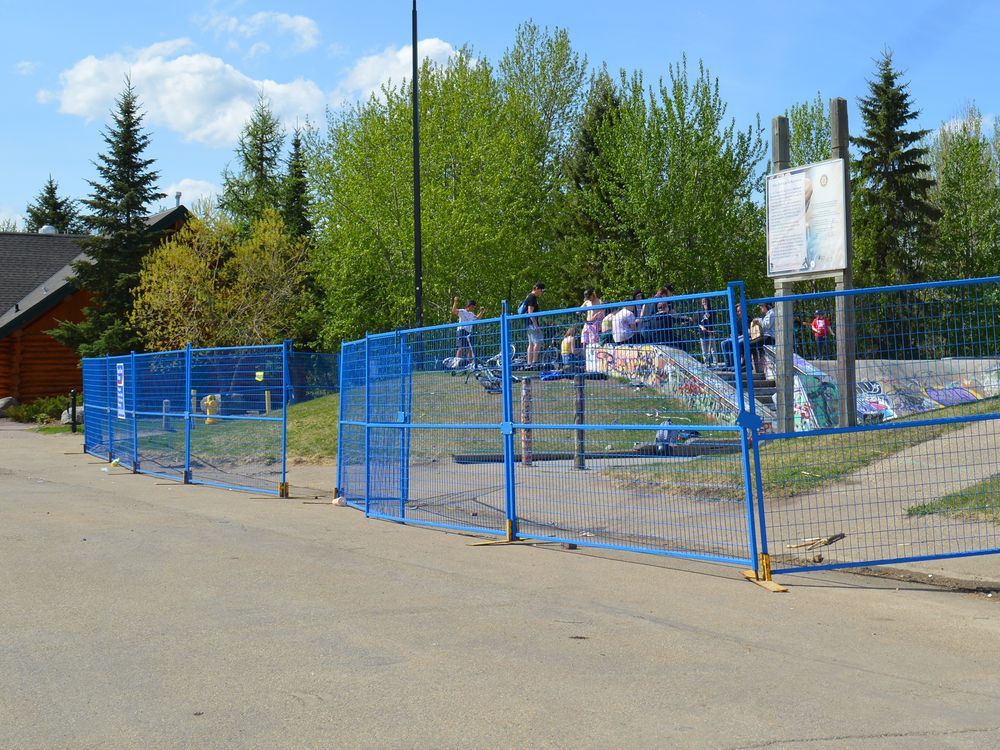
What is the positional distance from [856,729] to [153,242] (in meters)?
38.6

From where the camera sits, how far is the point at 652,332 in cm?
852

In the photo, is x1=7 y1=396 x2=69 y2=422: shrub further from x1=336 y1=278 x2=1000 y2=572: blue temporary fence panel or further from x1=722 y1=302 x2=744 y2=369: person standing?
x1=722 y1=302 x2=744 y2=369: person standing

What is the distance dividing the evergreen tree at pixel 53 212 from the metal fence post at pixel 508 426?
72958mm

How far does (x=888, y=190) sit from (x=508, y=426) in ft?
146

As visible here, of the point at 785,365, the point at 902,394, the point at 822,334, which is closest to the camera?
the point at 902,394

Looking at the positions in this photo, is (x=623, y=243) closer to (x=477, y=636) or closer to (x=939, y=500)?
(x=939, y=500)

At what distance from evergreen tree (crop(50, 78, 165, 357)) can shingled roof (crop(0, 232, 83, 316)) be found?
249 inches

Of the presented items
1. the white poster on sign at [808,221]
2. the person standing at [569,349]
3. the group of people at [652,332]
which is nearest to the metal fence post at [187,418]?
the group of people at [652,332]

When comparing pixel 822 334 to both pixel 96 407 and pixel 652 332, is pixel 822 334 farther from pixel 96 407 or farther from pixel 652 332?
pixel 96 407

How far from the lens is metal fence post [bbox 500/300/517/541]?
31.1ft

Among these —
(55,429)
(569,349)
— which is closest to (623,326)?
(569,349)

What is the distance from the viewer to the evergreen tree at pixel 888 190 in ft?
158

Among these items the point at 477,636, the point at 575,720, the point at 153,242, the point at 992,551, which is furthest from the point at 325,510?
the point at 153,242

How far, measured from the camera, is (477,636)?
6008 millimetres
